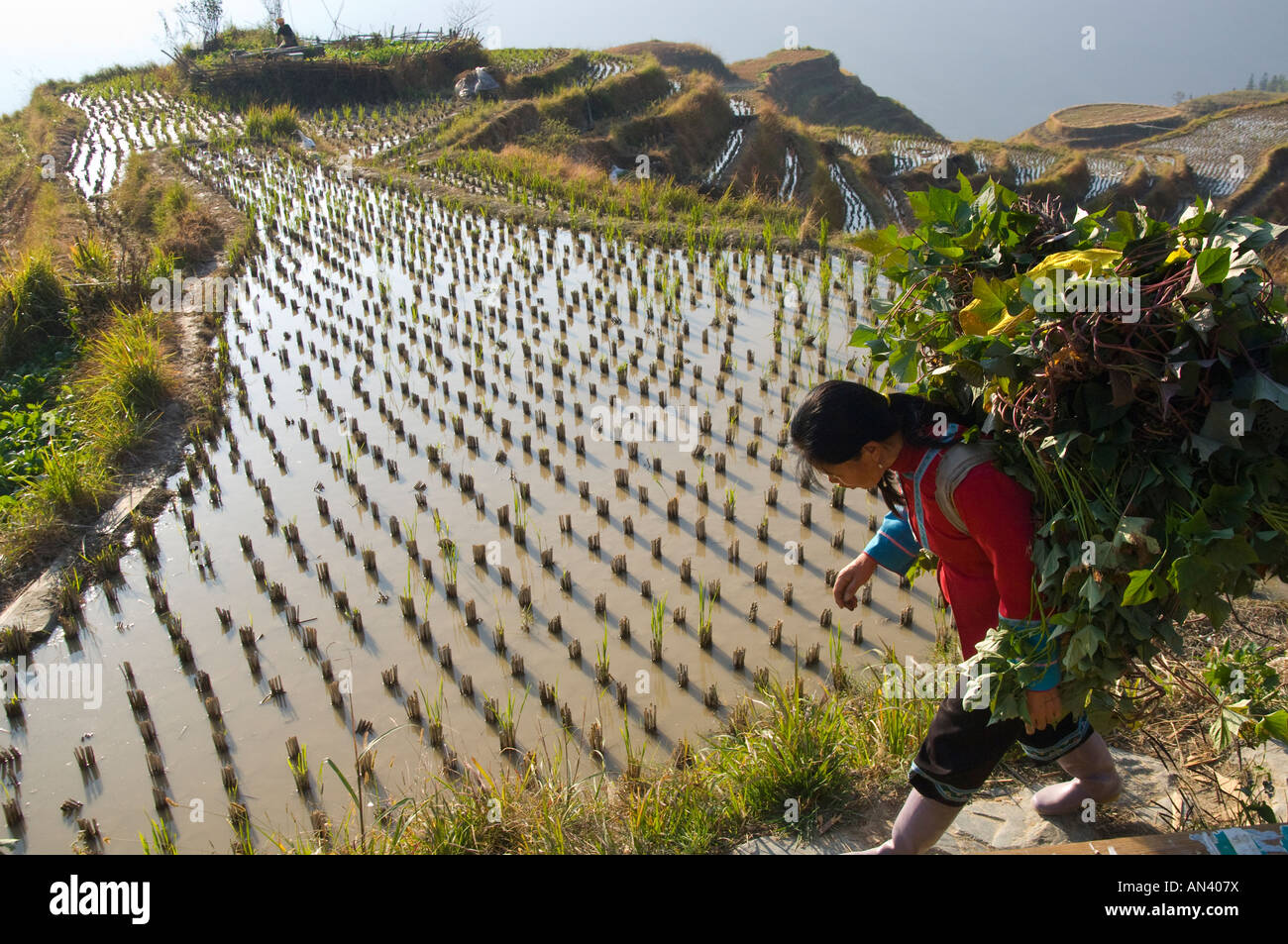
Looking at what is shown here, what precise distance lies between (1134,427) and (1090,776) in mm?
1111

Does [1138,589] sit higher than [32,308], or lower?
lower

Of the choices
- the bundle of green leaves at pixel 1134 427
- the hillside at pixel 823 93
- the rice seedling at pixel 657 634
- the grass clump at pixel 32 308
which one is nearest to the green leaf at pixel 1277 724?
the bundle of green leaves at pixel 1134 427

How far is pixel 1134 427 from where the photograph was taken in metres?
Answer: 1.93

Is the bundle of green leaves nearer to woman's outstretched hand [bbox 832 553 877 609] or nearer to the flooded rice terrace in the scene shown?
woman's outstretched hand [bbox 832 553 877 609]

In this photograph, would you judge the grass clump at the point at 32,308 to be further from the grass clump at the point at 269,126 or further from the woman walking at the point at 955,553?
the woman walking at the point at 955,553

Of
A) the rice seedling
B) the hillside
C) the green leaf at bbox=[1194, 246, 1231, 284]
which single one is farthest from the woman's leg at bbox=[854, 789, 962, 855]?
the hillside

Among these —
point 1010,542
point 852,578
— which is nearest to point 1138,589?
point 1010,542

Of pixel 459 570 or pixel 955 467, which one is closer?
pixel 955 467

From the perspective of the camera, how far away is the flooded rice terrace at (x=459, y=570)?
11.1ft

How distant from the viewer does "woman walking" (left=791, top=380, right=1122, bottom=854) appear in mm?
2070

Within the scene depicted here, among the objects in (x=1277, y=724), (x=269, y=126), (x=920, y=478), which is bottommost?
(x=1277, y=724)

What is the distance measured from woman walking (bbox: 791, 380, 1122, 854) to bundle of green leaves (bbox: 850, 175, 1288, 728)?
0.18 ft

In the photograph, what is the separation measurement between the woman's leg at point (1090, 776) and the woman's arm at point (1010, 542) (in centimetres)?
53

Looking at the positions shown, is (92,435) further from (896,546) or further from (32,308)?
(896,546)
